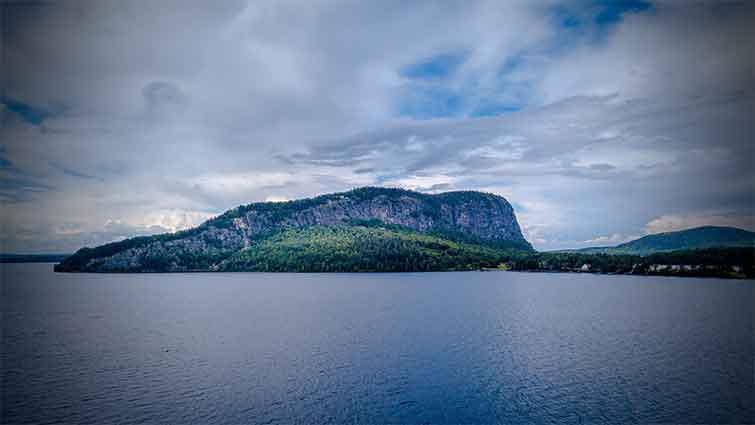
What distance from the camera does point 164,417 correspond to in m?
30.2

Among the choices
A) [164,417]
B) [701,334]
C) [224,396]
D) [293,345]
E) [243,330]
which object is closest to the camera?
[164,417]

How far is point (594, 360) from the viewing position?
4550cm

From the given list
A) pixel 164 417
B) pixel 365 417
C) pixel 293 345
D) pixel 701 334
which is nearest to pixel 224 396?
pixel 164 417

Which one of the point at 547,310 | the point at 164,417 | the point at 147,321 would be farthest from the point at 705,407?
the point at 147,321

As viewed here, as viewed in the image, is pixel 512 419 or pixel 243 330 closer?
pixel 512 419

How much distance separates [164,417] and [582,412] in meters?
31.7

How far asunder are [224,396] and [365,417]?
12771mm

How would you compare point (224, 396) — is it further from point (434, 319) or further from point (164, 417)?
point (434, 319)

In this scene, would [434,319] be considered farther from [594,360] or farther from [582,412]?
[582,412]

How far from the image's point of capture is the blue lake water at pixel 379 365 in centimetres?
3161

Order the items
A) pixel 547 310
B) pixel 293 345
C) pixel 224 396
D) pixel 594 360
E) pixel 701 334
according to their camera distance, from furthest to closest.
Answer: pixel 547 310, pixel 701 334, pixel 293 345, pixel 594 360, pixel 224 396

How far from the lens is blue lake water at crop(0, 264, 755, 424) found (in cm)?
3161

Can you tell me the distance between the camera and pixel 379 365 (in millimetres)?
43812

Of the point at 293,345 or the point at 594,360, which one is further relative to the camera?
the point at 293,345
